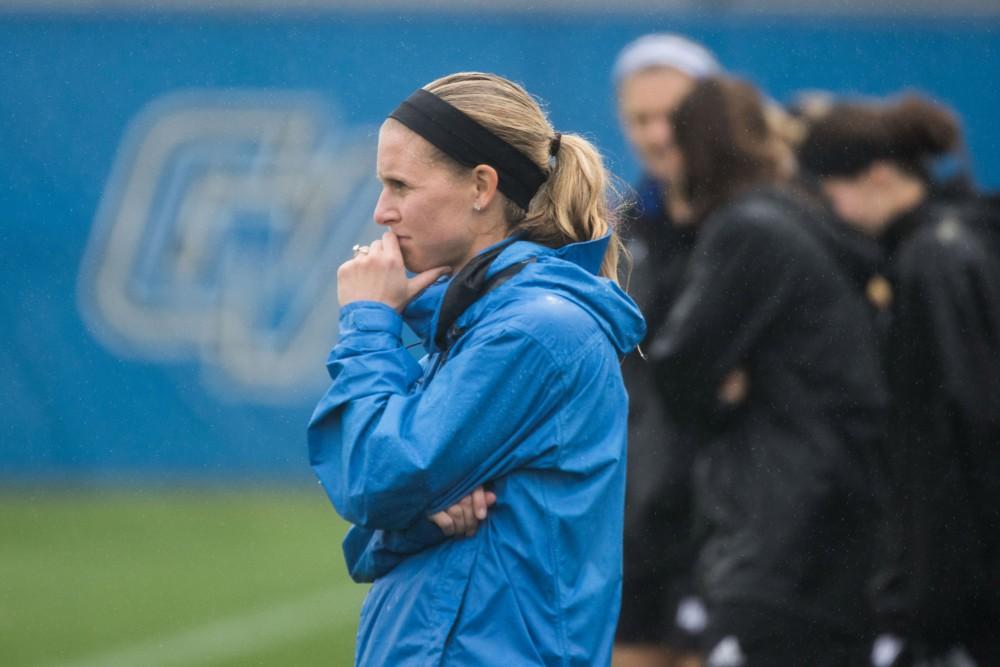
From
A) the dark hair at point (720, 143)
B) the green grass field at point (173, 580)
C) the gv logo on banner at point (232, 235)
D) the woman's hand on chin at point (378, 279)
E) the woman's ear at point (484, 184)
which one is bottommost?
the green grass field at point (173, 580)

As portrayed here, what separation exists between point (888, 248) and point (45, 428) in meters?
9.88

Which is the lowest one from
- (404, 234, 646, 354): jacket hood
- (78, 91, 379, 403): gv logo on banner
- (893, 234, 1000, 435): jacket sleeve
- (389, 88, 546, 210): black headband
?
(78, 91, 379, 403): gv logo on banner

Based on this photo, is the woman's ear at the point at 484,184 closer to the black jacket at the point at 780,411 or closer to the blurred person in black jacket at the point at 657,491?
the black jacket at the point at 780,411

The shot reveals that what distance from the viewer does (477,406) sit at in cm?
275

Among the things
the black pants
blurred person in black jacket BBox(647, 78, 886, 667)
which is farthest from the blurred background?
the black pants

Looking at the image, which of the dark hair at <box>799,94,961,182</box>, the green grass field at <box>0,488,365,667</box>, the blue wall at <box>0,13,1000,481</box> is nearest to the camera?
the dark hair at <box>799,94,961,182</box>

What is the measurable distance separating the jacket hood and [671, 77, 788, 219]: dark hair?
225 cm

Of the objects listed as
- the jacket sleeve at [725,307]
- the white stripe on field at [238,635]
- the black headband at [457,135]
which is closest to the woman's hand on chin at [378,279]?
the black headband at [457,135]

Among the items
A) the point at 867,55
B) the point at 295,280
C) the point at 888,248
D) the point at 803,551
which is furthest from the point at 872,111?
the point at 295,280

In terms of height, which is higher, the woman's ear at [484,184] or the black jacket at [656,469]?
the woman's ear at [484,184]

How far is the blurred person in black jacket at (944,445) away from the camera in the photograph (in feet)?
15.0

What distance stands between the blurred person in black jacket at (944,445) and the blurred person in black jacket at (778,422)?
116 millimetres

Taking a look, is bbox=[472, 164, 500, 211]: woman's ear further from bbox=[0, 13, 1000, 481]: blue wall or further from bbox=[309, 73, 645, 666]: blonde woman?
bbox=[0, 13, 1000, 481]: blue wall

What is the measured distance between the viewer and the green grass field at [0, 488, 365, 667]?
8.27m
